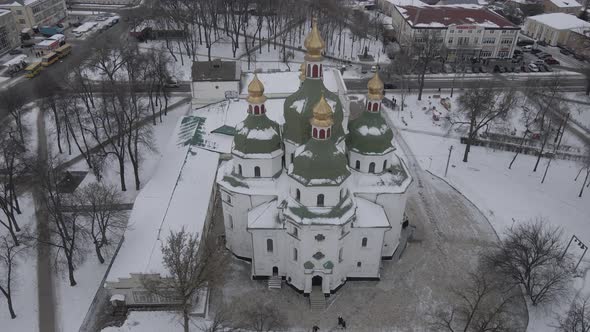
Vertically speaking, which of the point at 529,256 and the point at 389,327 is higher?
the point at 529,256

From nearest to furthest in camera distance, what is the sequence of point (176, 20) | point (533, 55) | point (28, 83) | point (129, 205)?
point (129, 205)
point (28, 83)
point (176, 20)
point (533, 55)

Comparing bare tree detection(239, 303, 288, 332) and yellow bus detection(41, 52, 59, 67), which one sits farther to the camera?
yellow bus detection(41, 52, 59, 67)

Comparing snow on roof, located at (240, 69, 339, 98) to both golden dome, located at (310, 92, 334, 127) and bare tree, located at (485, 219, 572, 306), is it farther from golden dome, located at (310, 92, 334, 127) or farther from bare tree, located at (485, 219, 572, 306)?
bare tree, located at (485, 219, 572, 306)

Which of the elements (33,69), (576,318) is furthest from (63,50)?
(576,318)

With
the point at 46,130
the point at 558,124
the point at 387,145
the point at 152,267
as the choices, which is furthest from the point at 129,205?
the point at 558,124

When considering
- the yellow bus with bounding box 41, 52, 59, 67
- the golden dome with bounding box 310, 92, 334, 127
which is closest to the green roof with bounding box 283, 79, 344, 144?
the golden dome with bounding box 310, 92, 334, 127

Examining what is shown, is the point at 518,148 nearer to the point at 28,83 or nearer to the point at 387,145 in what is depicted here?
the point at 387,145
